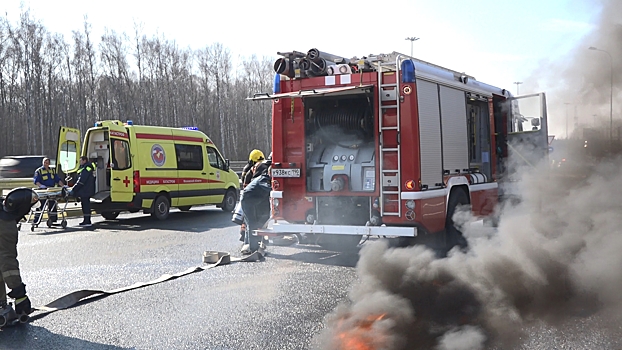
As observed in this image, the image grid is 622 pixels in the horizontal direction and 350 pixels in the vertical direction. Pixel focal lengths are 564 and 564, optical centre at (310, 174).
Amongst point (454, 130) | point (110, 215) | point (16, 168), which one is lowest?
point (110, 215)

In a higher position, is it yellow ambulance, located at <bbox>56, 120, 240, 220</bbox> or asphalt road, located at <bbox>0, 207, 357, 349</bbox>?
yellow ambulance, located at <bbox>56, 120, 240, 220</bbox>

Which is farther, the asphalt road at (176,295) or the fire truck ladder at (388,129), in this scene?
the fire truck ladder at (388,129)

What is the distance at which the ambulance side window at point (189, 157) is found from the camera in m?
15.4

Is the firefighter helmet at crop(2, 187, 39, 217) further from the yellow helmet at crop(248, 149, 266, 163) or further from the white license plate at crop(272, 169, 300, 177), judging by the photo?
the yellow helmet at crop(248, 149, 266, 163)

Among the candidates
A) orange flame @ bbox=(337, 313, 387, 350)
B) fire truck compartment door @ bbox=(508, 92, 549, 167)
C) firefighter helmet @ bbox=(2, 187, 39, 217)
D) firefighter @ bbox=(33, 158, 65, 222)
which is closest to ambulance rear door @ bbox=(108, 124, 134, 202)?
firefighter @ bbox=(33, 158, 65, 222)

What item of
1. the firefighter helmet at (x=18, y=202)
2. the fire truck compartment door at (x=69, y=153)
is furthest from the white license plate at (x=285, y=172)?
the fire truck compartment door at (x=69, y=153)

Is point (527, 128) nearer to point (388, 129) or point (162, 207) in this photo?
point (388, 129)

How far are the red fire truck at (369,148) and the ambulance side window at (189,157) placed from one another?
23.4 feet

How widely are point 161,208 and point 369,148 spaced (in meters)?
8.20

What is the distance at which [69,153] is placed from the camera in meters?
15.2

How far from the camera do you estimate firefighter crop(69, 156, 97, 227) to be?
1352 centimetres

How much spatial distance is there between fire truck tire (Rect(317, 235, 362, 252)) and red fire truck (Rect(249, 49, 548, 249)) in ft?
0.09

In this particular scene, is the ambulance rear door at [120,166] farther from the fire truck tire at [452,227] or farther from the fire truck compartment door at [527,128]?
the fire truck compartment door at [527,128]

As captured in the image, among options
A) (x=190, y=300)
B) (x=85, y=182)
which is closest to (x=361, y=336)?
(x=190, y=300)
